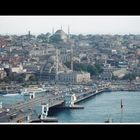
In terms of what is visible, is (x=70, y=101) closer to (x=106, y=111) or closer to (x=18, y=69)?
(x=106, y=111)

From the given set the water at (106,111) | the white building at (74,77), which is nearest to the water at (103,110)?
the water at (106,111)

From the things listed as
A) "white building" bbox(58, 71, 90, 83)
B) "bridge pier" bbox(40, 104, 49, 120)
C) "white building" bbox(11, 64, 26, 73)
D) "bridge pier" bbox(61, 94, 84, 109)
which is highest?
"white building" bbox(11, 64, 26, 73)

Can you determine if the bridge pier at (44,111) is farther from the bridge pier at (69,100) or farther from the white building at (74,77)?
the white building at (74,77)

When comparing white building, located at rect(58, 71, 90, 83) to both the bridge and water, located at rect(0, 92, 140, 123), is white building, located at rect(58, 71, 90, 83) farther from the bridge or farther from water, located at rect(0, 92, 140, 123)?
water, located at rect(0, 92, 140, 123)

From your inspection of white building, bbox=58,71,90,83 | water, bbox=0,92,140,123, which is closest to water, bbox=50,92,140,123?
water, bbox=0,92,140,123
